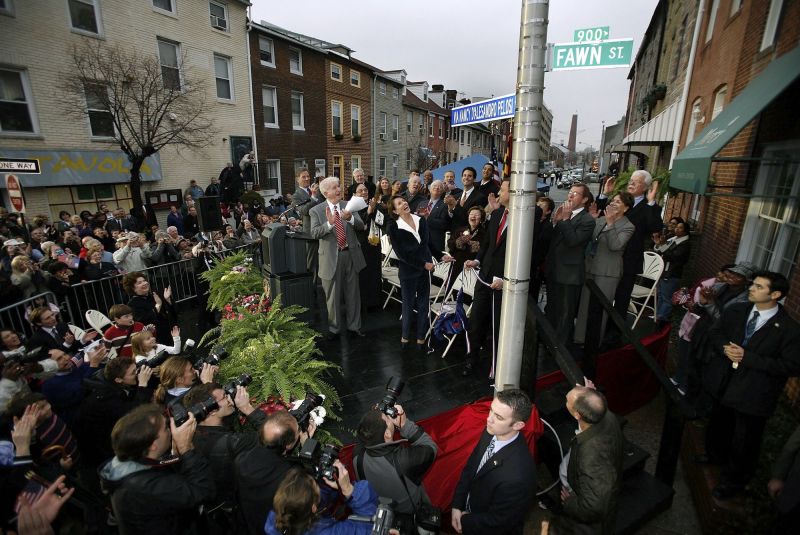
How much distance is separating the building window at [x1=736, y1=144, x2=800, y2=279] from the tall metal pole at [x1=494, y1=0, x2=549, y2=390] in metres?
3.77

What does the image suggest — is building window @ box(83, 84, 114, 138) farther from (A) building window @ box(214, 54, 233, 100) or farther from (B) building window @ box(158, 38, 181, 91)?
(A) building window @ box(214, 54, 233, 100)

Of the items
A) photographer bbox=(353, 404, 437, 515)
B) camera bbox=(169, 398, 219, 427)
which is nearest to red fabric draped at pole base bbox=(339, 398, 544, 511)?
photographer bbox=(353, 404, 437, 515)

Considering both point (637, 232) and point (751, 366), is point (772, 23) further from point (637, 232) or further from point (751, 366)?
point (751, 366)

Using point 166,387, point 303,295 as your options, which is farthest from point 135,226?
point 166,387

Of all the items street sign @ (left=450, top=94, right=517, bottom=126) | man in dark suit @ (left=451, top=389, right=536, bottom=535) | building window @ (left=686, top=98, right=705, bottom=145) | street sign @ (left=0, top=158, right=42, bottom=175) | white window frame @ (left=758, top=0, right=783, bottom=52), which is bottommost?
man in dark suit @ (left=451, top=389, right=536, bottom=535)

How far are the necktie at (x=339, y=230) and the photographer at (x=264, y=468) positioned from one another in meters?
3.10

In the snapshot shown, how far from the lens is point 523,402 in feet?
7.74

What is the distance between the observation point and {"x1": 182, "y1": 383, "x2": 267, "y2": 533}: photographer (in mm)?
2455

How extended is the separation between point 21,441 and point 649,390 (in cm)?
579

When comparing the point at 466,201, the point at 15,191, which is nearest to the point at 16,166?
the point at 15,191

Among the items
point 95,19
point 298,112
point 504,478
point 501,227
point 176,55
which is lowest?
point 504,478

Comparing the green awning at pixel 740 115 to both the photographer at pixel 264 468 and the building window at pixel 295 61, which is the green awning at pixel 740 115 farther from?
the building window at pixel 295 61

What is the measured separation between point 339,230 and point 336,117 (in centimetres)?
2022

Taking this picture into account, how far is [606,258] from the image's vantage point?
5016 millimetres
